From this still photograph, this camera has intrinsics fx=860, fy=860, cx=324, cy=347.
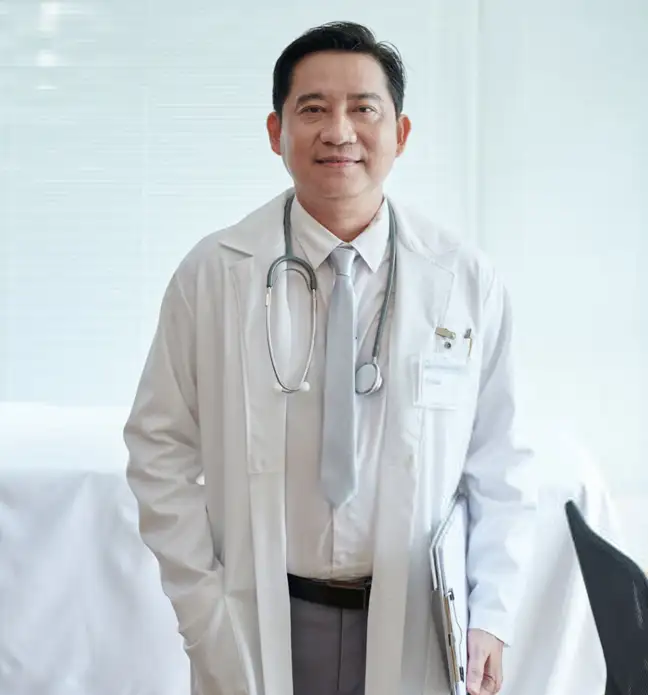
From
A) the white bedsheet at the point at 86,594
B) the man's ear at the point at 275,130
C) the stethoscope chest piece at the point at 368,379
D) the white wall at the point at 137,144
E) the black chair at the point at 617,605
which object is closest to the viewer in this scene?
the black chair at the point at 617,605

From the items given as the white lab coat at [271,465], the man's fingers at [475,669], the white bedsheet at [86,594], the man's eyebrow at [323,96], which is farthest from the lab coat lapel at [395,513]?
the white bedsheet at [86,594]

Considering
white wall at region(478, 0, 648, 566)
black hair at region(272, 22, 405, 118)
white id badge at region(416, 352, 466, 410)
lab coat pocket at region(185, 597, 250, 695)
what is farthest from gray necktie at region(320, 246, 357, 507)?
white wall at region(478, 0, 648, 566)

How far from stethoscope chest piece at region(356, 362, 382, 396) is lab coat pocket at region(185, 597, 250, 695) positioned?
14.2 inches

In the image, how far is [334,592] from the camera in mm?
1248

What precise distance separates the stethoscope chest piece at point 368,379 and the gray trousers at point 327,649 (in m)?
0.33

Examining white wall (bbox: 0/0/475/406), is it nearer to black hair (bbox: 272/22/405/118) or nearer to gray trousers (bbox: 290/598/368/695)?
black hair (bbox: 272/22/405/118)

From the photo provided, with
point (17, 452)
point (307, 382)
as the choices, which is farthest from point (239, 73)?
point (307, 382)

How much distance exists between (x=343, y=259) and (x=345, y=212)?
7 cm

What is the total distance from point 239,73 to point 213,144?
0.85 ft

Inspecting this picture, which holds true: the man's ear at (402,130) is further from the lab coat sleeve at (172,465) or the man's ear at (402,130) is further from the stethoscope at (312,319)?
the lab coat sleeve at (172,465)

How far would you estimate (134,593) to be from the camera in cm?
209

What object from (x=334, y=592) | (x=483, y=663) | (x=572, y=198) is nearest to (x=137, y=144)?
(x=572, y=198)

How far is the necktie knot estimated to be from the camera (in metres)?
1.26

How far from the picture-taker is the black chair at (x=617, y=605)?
1126mm
